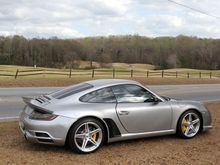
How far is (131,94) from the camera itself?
6.66m

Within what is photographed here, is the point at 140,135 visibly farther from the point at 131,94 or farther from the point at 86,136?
the point at 86,136

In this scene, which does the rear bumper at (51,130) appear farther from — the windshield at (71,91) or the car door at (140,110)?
the car door at (140,110)

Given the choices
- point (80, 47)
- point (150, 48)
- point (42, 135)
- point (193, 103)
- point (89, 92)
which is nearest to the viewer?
point (42, 135)

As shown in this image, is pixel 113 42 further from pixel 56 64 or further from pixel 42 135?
pixel 42 135

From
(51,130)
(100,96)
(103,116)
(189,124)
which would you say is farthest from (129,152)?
(189,124)

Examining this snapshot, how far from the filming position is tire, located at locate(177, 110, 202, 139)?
23.1 ft

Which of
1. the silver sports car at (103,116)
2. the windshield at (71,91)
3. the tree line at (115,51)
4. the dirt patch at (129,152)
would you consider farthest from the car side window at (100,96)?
the tree line at (115,51)

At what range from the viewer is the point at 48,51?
436 ft

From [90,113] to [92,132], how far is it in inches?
13.5

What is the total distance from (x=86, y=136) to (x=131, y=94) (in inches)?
49.8

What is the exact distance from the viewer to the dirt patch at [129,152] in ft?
18.3

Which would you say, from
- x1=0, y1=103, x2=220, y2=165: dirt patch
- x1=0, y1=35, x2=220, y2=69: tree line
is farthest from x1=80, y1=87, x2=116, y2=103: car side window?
x1=0, y1=35, x2=220, y2=69: tree line

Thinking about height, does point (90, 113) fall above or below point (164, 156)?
above

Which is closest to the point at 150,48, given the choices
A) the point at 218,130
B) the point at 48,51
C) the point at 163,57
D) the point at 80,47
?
the point at 163,57
